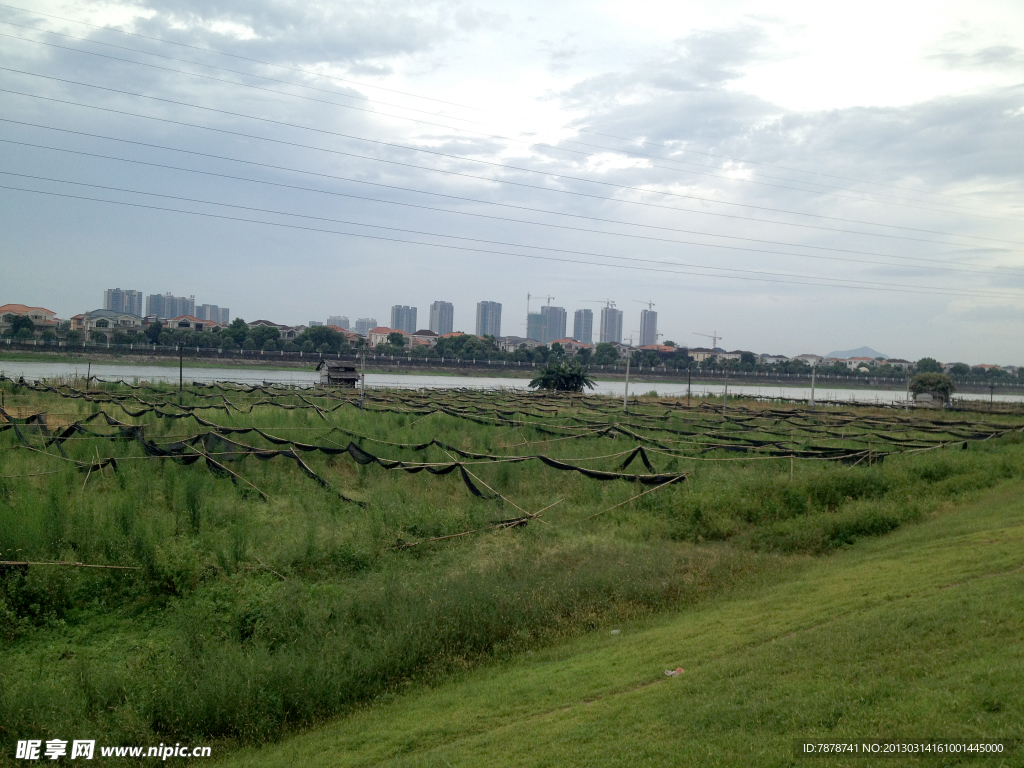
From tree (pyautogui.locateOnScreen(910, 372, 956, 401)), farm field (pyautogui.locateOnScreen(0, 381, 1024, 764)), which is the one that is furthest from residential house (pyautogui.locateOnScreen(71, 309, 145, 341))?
tree (pyautogui.locateOnScreen(910, 372, 956, 401))

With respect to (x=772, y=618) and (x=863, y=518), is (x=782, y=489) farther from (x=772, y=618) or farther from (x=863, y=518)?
(x=772, y=618)

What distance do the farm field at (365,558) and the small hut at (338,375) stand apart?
1107 inches

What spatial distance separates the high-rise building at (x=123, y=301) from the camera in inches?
7525

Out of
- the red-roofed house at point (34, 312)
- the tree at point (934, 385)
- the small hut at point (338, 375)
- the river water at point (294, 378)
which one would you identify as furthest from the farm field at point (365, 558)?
the red-roofed house at point (34, 312)

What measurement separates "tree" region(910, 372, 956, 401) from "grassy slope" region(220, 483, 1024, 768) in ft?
154

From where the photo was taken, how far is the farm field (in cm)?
702

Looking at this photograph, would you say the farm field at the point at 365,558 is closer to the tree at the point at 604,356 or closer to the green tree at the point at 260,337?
the green tree at the point at 260,337

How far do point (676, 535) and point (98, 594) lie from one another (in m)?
9.04

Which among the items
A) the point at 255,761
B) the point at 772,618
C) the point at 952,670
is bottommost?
the point at 255,761

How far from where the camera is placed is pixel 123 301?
7633 inches

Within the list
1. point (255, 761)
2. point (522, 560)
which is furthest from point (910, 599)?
point (255, 761)

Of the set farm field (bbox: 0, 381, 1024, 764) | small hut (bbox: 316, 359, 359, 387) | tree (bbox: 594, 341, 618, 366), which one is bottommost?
farm field (bbox: 0, 381, 1024, 764)

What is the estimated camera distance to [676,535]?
12.9 m

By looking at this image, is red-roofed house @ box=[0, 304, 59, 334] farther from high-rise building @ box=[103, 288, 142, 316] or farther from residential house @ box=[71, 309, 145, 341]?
high-rise building @ box=[103, 288, 142, 316]
